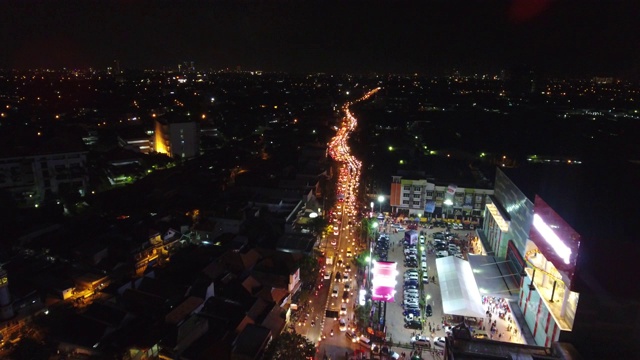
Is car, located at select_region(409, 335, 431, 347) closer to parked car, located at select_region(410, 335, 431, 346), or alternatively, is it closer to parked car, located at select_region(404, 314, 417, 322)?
parked car, located at select_region(410, 335, 431, 346)

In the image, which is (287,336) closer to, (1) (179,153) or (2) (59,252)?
(2) (59,252)

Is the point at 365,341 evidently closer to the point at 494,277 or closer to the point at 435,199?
the point at 494,277

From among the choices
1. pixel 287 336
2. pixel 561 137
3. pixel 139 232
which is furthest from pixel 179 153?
pixel 561 137

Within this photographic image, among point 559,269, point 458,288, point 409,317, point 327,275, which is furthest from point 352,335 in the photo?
point 559,269

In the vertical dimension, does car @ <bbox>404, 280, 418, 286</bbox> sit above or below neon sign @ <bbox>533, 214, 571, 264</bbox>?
below

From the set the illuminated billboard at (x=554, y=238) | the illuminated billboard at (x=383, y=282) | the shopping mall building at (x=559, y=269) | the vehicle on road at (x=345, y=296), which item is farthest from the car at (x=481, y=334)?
the vehicle on road at (x=345, y=296)

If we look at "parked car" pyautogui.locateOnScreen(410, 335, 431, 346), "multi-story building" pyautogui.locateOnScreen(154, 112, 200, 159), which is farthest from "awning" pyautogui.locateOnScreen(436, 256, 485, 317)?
"multi-story building" pyautogui.locateOnScreen(154, 112, 200, 159)
